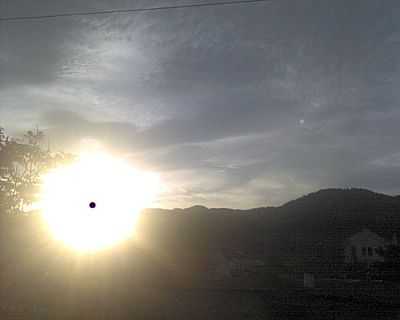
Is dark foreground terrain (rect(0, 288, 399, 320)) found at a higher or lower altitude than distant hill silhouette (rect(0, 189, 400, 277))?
lower

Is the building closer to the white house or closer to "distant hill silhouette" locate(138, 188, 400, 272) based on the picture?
the white house

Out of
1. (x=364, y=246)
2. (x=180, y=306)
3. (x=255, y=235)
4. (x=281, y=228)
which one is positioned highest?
(x=281, y=228)

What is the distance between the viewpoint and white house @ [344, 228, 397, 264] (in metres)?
20.2

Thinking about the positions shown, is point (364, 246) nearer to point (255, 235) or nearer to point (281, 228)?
point (281, 228)

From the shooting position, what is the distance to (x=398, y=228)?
15.3 m

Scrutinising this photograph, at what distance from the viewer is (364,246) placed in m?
21.7

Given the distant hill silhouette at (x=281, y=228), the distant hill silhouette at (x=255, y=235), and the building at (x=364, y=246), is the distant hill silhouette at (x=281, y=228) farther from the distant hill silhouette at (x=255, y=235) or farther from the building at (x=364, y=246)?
the building at (x=364, y=246)

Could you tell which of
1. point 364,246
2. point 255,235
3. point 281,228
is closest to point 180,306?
point 255,235

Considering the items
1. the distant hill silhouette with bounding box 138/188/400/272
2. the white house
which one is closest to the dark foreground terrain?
the distant hill silhouette with bounding box 138/188/400/272

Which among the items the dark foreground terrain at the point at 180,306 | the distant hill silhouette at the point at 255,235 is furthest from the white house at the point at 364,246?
the dark foreground terrain at the point at 180,306

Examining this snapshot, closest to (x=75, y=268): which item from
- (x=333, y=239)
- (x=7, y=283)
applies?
(x=7, y=283)

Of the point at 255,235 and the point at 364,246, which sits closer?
the point at 255,235

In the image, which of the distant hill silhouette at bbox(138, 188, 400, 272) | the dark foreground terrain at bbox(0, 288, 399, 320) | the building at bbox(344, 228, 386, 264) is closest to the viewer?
the dark foreground terrain at bbox(0, 288, 399, 320)

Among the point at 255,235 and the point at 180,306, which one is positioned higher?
the point at 255,235
